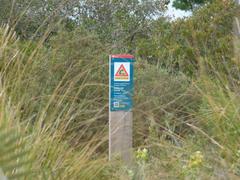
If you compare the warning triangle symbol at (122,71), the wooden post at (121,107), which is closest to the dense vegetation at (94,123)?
the wooden post at (121,107)

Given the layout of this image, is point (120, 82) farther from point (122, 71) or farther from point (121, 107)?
point (121, 107)

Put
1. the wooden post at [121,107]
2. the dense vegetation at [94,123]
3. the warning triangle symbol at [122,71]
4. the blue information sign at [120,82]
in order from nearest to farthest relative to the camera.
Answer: the dense vegetation at [94,123]
the wooden post at [121,107]
the blue information sign at [120,82]
the warning triangle symbol at [122,71]

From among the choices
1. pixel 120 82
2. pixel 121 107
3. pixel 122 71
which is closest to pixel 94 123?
pixel 121 107

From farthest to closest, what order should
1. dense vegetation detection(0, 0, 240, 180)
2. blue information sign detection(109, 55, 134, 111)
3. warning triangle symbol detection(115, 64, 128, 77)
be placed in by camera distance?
1. warning triangle symbol detection(115, 64, 128, 77)
2. blue information sign detection(109, 55, 134, 111)
3. dense vegetation detection(0, 0, 240, 180)

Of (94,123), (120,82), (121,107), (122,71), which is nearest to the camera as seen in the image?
(94,123)

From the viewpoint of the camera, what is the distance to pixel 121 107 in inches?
199

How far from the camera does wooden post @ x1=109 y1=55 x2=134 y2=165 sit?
398 centimetres

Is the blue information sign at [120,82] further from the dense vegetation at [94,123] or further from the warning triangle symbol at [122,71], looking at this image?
the dense vegetation at [94,123]

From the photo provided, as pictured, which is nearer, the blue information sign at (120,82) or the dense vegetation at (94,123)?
the dense vegetation at (94,123)

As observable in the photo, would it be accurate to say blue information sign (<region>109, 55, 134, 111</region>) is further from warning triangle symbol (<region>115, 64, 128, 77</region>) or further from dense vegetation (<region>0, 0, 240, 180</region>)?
dense vegetation (<region>0, 0, 240, 180</region>)

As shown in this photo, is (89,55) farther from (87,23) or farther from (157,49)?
(87,23)

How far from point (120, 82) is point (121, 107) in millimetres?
319

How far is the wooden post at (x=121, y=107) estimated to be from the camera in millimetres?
3982

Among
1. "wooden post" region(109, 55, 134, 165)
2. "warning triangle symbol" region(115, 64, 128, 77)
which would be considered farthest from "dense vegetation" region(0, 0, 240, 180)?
"warning triangle symbol" region(115, 64, 128, 77)
